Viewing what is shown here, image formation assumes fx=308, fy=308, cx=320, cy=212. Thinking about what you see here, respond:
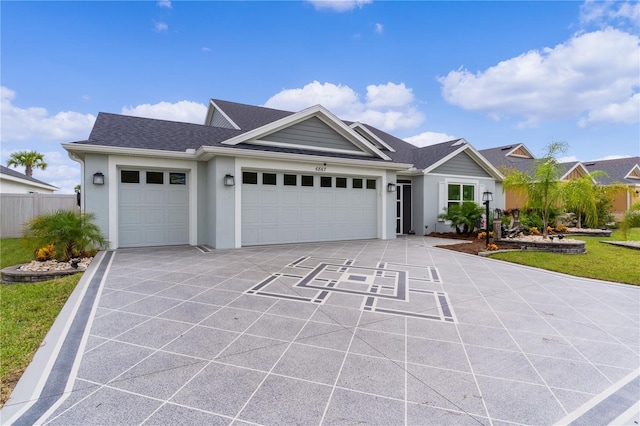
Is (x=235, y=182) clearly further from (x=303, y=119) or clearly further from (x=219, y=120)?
(x=219, y=120)

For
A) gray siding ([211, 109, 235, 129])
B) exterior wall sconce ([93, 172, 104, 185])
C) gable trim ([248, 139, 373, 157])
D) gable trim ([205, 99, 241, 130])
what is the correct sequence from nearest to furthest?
1. exterior wall sconce ([93, 172, 104, 185])
2. gable trim ([248, 139, 373, 157])
3. gable trim ([205, 99, 241, 130])
4. gray siding ([211, 109, 235, 129])

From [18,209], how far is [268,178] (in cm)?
1134

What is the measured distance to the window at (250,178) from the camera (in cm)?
949

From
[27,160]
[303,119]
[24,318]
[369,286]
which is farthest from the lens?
[27,160]

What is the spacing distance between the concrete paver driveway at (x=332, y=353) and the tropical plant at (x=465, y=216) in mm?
7020

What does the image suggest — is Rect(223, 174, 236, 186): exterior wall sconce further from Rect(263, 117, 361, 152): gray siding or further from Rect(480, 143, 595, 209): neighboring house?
Rect(480, 143, 595, 209): neighboring house

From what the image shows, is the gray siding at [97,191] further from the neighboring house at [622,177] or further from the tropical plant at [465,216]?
the neighboring house at [622,177]

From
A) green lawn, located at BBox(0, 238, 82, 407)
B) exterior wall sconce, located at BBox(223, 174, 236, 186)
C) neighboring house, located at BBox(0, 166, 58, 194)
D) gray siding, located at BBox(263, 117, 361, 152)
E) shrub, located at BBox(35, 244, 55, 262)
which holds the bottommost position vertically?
green lawn, located at BBox(0, 238, 82, 407)

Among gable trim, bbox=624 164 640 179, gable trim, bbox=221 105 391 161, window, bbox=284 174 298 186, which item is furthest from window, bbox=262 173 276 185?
gable trim, bbox=624 164 640 179

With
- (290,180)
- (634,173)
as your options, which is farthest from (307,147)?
(634,173)

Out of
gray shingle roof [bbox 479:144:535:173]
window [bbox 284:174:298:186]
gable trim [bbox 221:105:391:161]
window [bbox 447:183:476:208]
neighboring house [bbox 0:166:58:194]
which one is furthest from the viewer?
gray shingle roof [bbox 479:144:535:173]

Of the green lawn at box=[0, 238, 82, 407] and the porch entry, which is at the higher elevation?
the porch entry

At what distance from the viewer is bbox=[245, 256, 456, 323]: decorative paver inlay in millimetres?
4291

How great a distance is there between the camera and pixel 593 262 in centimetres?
787
